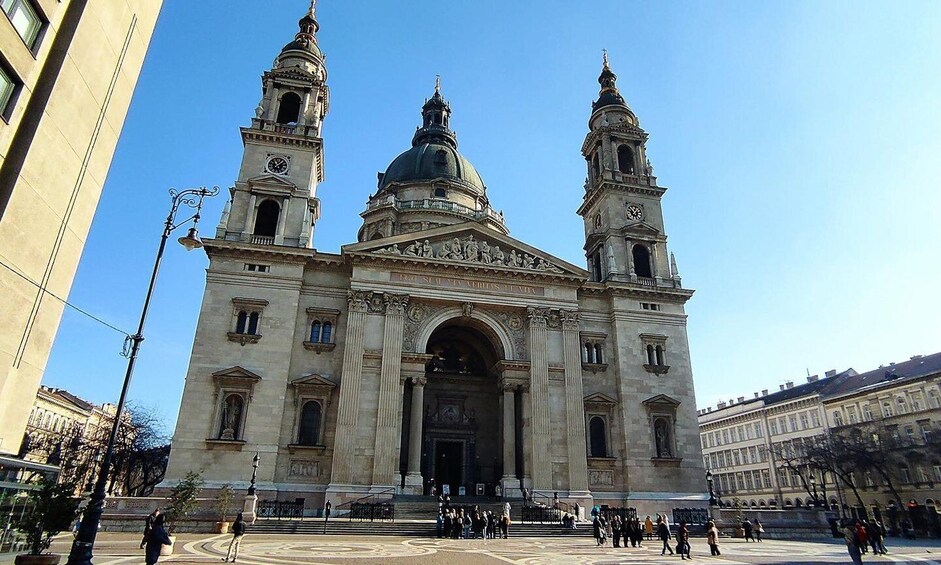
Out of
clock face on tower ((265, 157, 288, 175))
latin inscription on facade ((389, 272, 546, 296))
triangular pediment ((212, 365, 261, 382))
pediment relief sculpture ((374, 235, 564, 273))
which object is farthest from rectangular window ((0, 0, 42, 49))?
clock face on tower ((265, 157, 288, 175))

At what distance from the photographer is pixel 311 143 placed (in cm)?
3634

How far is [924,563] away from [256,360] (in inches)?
1144

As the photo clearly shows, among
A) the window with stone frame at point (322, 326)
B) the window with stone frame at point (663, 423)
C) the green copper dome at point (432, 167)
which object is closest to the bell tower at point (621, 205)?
the window with stone frame at point (663, 423)

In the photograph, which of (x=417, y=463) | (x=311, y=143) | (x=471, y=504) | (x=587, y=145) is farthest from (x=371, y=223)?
(x=471, y=504)

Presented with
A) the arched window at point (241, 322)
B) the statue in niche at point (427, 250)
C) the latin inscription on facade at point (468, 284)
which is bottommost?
the arched window at point (241, 322)

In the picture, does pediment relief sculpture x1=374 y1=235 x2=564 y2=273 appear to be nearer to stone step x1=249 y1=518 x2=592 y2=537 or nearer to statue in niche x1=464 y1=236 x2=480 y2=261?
statue in niche x1=464 y1=236 x2=480 y2=261

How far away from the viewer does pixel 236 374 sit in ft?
96.3

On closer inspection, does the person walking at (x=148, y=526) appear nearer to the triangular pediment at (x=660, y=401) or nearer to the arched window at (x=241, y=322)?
the arched window at (x=241, y=322)

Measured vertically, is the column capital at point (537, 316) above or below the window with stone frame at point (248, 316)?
above

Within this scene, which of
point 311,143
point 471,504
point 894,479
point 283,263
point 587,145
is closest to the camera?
point 471,504

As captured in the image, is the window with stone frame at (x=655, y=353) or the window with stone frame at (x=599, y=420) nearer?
the window with stone frame at (x=599, y=420)

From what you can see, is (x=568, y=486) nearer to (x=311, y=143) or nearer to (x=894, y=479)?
(x=311, y=143)

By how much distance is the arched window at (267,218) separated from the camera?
114 feet

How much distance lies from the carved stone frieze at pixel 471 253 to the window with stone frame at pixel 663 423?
31.8ft
